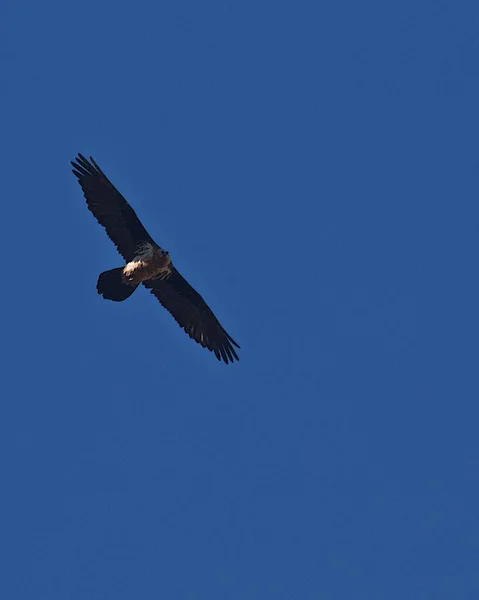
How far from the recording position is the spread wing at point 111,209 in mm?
26844

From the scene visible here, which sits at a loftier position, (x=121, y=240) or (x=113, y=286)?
(x=121, y=240)

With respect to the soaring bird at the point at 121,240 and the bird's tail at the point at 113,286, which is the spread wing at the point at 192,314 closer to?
the soaring bird at the point at 121,240

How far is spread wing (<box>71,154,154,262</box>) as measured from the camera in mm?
26844

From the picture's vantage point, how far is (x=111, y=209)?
1066 inches

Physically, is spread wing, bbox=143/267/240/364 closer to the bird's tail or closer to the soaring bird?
the soaring bird

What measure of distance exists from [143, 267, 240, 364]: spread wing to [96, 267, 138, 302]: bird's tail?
136 centimetres

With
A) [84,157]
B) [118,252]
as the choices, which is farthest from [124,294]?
[84,157]

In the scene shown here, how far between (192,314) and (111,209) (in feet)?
9.60

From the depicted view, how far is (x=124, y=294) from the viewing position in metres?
26.9

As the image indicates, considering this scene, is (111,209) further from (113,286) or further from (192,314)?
(192,314)

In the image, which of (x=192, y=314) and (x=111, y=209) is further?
(x=192, y=314)

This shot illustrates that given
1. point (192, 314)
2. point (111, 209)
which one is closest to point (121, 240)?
point (111, 209)

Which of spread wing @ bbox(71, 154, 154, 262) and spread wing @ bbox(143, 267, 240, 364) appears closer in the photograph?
spread wing @ bbox(71, 154, 154, 262)

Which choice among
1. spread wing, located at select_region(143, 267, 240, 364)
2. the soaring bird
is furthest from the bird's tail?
spread wing, located at select_region(143, 267, 240, 364)
